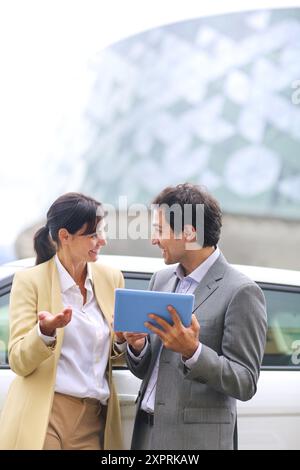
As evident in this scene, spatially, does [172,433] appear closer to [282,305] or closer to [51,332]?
[51,332]

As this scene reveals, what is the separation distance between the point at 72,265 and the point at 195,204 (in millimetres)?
548

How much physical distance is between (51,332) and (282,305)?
5.22 feet

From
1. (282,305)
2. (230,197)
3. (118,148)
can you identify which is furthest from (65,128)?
(282,305)

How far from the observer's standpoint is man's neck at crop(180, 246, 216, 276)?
2723mm

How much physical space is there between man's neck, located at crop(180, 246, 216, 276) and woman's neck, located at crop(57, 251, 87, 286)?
0.40 metres

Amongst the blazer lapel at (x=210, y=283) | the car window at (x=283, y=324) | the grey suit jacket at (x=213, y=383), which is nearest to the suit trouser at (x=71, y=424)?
the grey suit jacket at (x=213, y=383)

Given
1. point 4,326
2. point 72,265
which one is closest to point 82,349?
point 72,265

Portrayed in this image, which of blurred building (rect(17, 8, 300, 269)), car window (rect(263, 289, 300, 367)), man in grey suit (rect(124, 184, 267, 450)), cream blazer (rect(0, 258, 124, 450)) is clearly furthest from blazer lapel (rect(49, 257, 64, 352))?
blurred building (rect(17, 8, 300, 269))

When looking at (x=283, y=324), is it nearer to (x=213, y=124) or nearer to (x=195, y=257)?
(x=195, y=257)

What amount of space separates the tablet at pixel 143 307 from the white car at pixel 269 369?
783mm

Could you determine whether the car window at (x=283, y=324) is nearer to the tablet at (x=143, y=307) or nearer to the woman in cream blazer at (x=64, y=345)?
the woman in cream blazer at (x=64, y=345)

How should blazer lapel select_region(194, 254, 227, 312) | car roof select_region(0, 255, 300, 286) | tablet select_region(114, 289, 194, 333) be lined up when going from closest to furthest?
tablet select_region(114, 289, 194, 333) → blazer lapel select_region(194, 254, 227, 312) → car roof select_region(0, 255, 300, 286)

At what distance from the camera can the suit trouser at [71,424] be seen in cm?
266

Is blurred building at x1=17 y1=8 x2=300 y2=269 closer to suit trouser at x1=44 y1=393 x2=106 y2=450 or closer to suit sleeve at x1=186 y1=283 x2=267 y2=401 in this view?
suit trouser at x1=44 y1=393 x2=106 y2=450
